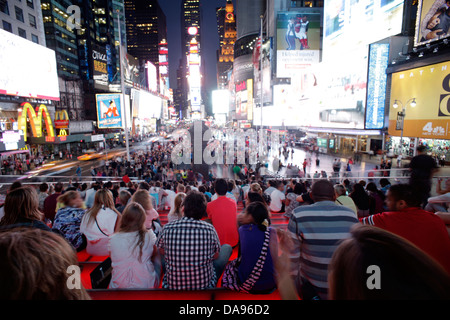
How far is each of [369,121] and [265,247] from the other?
2330 cm

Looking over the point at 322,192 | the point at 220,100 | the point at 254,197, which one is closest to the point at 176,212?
the point at 254,197

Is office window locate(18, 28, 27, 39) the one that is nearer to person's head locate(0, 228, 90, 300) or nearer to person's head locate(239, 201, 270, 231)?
person's head locate(239, 201, 270, 231)

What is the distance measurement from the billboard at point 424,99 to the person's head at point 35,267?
20.8m

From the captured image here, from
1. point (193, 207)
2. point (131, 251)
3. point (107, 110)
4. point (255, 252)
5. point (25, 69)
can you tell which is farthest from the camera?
point (107, 110)

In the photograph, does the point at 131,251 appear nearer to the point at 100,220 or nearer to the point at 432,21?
the point at 100,220

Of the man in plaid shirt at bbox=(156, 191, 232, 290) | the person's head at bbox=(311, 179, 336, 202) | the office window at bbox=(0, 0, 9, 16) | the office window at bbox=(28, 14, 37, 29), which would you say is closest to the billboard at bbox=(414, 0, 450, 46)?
the person's head at bbox=(311, 179, 336, 202)

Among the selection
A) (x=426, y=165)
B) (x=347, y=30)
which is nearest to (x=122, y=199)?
(x=426, y=165)

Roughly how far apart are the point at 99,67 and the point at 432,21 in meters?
51.7

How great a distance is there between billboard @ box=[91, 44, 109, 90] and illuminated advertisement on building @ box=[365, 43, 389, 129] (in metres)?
47.2

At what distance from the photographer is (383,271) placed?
0.88m

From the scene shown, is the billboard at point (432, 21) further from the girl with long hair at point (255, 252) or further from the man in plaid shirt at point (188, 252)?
the man in plaid shirt at point (188, 252)

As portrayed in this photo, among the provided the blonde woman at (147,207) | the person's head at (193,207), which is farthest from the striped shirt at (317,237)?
the blonde woman at (147,207)

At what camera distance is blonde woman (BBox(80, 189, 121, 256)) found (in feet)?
11.8
